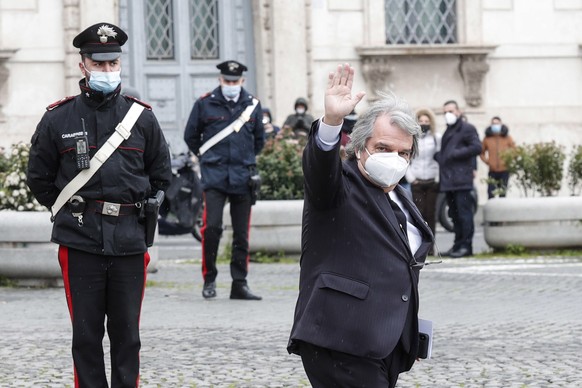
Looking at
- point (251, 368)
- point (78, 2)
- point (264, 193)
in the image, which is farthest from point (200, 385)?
point (78, 2)

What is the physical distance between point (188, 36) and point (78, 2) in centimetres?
175

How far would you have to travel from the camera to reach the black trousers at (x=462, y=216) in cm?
1555

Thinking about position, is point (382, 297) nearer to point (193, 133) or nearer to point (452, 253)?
point (193, 133)

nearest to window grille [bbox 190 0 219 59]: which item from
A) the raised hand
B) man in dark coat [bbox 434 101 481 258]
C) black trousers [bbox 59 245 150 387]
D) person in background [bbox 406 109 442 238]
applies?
person in background [bbox 406 109 442 238]

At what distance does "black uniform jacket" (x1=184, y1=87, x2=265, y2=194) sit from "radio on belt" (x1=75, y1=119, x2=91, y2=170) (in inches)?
189

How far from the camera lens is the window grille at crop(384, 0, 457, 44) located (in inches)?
914

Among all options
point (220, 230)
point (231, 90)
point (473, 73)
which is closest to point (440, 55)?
point (473, 73)

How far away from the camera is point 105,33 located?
253 inches

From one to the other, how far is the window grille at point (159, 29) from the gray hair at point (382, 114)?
17963 millimetres

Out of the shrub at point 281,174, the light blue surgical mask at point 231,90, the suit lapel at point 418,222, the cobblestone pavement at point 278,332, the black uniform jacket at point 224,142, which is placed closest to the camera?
the suit lapel at point 418,222

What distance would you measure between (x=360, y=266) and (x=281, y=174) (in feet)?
34.1

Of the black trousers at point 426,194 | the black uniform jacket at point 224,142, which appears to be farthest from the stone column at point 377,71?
the black uniform jacket at point 224,142

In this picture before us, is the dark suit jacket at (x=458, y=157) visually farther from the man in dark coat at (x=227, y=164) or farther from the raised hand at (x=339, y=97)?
the raised hand at (x=339, y=97)

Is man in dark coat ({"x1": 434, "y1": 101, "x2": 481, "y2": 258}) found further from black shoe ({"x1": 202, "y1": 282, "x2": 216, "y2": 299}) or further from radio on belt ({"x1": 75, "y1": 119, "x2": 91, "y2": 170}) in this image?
radio on belt ({"x1": 75, "y1": 119, "x2": 91, "y2": 170})
